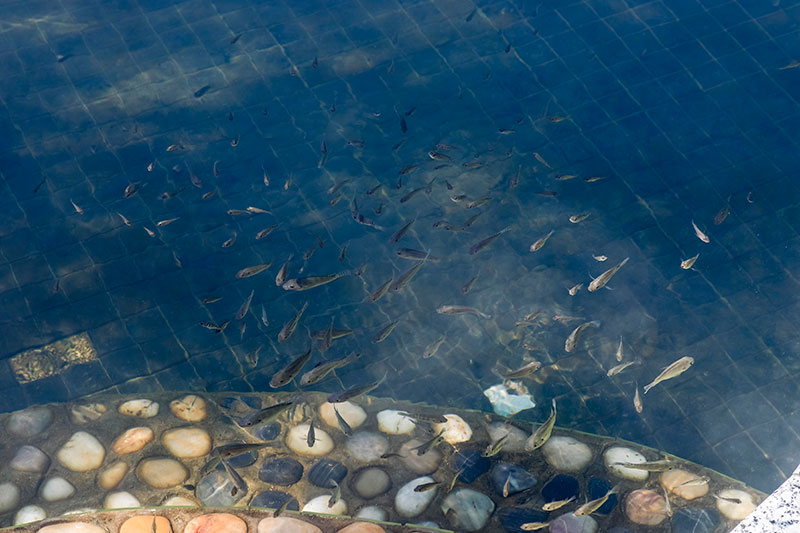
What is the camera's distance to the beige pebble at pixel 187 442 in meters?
6.51

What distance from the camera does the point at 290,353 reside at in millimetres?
7312

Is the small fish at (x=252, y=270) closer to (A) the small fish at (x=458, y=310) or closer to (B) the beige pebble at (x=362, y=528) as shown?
(A) the small fish at (x=458, y=310)

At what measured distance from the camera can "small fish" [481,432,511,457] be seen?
6.23 meters

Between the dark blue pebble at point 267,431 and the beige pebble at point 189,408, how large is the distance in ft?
1.74

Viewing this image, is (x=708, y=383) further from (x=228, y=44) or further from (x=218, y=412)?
(x=228, y=44)

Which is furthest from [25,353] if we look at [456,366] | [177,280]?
[456,366]

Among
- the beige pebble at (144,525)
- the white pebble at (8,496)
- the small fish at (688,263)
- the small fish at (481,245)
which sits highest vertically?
the small fish at (688,263)

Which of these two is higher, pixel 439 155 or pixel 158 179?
pixel 439 155

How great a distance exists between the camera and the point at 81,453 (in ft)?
21.2

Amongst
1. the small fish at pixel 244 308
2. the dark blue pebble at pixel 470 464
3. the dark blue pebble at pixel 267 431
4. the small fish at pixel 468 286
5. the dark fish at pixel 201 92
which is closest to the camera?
the dark blue pebble at pixel 470 464

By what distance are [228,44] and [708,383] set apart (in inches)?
301

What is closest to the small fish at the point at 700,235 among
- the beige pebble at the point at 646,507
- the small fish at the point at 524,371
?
the small fish at the point at 524,371

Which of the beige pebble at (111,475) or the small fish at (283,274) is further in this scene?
the small fish at (283,274)

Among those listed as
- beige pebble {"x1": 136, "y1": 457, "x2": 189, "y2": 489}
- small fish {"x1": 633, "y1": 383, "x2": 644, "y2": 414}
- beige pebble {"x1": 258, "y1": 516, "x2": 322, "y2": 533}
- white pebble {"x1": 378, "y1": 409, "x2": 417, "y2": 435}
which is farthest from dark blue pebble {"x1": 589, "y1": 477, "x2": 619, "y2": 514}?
beige pebble {"x1": 136, "y1": 457, "x2": 189, "y2": 489}
